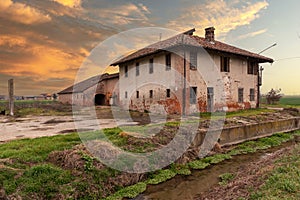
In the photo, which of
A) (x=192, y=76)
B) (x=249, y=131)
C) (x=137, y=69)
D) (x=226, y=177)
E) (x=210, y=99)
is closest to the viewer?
(x=226, y=177)

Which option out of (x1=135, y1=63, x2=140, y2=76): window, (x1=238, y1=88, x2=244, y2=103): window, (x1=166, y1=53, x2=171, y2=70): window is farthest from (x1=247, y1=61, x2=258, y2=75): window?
(x1=135, y1=63, x2=140, y2=76): window

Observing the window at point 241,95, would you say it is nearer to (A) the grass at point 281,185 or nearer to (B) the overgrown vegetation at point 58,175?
(B) the overgrown vegetation at point 58,175

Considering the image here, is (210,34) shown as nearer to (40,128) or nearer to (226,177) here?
(40,128)

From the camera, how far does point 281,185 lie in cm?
497

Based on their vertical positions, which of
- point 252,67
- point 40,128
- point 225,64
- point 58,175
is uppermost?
point 252,67

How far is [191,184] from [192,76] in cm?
1130

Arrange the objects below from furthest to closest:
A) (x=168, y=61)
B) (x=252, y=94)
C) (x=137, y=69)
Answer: (x=137, y=69)
(x=252, y=94)
(x=168, y=61)

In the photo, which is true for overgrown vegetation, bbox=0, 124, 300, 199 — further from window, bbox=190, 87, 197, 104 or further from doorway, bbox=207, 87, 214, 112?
doorway, bbox=207, 87, 214, 112

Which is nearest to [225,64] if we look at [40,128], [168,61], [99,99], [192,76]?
[192,76]

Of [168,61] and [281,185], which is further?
[168,61]

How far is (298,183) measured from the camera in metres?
5.05

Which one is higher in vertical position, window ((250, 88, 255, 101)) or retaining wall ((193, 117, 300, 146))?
window ((250, 88, 255, 101))

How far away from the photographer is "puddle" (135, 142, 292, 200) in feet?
Result: 20.6

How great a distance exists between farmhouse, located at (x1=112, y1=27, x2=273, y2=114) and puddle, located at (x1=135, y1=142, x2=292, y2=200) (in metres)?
8.49
